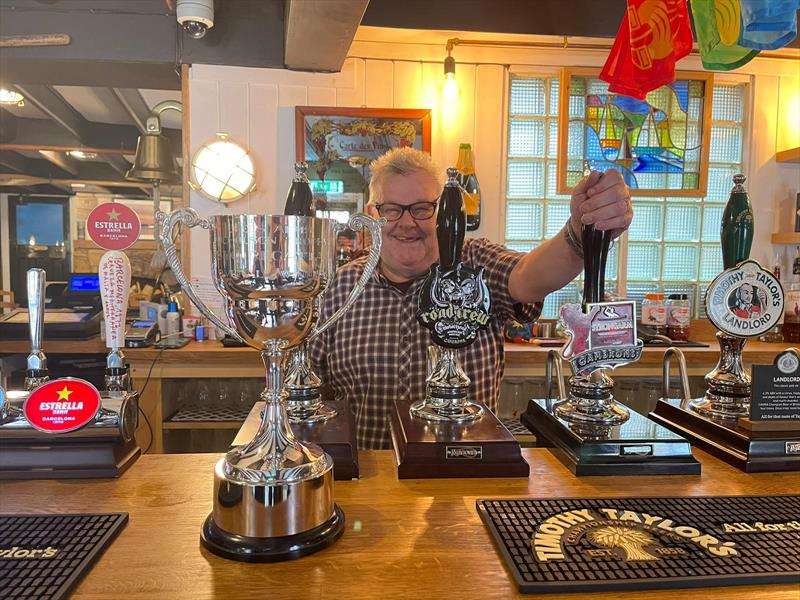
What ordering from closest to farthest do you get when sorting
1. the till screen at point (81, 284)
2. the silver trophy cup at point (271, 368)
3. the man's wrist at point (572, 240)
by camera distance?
1. the silver trophy cup at point (271, 368)
2. the man's wrist at point (572, 240)
3. the till screen at point (81, 284)

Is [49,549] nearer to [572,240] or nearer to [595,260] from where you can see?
[595,260]

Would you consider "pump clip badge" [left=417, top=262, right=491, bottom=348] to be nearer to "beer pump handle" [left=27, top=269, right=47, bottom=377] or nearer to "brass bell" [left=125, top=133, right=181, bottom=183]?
"beer pump handle" [left=27, top=269, right=47, bottom=377]

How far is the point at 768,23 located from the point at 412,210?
99cm

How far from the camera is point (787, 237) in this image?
135 inches

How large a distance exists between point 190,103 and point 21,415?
2486 millimetres

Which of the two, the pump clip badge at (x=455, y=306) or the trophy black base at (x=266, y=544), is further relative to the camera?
the pump clip badge at (x=455, y=306)

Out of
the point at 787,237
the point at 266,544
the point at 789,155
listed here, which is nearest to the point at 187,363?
the point at 266,544

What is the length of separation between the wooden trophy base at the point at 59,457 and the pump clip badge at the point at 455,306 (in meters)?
0.61

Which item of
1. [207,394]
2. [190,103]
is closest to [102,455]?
[207,394]

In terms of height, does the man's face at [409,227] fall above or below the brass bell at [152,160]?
below

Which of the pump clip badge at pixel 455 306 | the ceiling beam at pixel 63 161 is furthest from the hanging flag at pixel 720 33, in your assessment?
the ceiling beam at pixel 63 161

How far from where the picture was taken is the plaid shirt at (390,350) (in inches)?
67.4

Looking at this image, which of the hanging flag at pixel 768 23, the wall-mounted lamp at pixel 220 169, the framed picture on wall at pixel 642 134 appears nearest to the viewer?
the hanging flag at pixel 768 23

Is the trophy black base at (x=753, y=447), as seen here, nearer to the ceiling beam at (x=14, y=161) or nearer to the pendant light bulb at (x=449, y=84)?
the pendant light bulb at (x=449, y=84)
